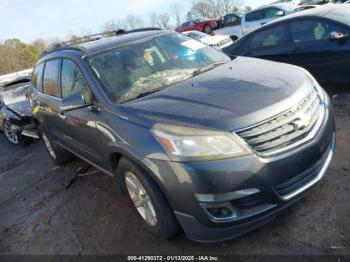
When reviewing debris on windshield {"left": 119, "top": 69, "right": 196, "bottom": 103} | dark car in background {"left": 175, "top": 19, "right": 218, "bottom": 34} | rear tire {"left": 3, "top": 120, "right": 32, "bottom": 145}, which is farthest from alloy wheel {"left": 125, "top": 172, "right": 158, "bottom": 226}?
dark car in background {"left": 175, "top": 19, "right": 218, "bottom": 34}

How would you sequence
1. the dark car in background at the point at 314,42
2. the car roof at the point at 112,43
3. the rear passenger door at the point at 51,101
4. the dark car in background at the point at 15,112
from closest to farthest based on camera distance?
the car roof at the point at 112,43 → the rear passenger door at the point at 51,101 → the dark car in background at the point at 314,42 → the dark car in background at the point at 15,112

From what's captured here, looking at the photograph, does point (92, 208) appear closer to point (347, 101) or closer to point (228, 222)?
point (228, 222)

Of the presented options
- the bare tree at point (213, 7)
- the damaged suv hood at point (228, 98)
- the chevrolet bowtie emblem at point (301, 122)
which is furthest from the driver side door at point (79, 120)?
the bare tree at point (213, 7)

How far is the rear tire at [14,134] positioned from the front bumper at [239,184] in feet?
20.4

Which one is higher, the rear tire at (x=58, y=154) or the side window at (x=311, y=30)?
the side window at (x=311, y=30)

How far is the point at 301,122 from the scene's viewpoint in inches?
104

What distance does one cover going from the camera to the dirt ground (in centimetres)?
281

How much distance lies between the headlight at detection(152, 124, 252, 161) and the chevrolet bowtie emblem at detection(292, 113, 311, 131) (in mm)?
470

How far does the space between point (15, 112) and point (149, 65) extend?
5.54 m

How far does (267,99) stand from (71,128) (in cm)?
246

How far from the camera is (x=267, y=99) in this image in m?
2.63

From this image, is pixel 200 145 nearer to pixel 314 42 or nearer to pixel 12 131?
pixel 314 42

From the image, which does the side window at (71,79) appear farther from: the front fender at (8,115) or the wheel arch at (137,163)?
the front fender at (8,115)

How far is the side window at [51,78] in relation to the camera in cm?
443
